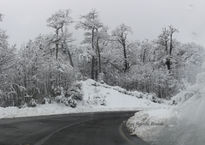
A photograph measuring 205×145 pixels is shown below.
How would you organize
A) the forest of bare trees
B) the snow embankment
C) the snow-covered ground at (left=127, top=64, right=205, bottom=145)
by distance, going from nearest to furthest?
the snow-covered ground at (left=127, top=64, right=205, bottom=145)
the snow embankment
the forest of bare trees

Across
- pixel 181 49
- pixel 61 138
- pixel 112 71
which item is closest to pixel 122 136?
pixel 61 138

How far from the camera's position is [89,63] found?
207 feet

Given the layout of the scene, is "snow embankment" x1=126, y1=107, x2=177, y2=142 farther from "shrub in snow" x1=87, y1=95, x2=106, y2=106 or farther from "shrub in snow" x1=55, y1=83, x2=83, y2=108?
"shrub in snow" x1=87, y1=95, x2=106, y2=106

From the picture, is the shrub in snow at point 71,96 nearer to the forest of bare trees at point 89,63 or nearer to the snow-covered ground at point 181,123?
the forest of bare trees at point 89,63

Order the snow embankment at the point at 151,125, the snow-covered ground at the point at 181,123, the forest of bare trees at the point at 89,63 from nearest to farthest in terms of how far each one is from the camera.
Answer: the snow-covered ground at the point at 181,123
the snow embankment at the point at 151,125
the forest of bare trees at the point at 89,63

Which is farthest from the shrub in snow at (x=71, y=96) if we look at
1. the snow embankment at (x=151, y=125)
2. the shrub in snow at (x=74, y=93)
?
the snow embankment at (x=151, y=125)

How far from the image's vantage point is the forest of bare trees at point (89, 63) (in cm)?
3072

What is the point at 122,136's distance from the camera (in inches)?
510

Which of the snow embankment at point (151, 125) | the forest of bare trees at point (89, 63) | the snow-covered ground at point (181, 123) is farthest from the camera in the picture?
the forest of bare trees at point (89, 63)

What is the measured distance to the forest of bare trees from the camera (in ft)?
101

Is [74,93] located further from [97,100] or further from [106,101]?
[106,101]

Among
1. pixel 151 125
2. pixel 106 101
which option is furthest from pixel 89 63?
pixel 151 125

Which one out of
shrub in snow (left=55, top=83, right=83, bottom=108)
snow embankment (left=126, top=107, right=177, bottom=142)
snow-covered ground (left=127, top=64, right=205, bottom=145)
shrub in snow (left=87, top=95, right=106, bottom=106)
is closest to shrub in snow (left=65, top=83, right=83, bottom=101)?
shrub in snow (left=55, top=83, right=83, bottom=108)

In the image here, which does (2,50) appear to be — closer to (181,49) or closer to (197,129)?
(197,129)
